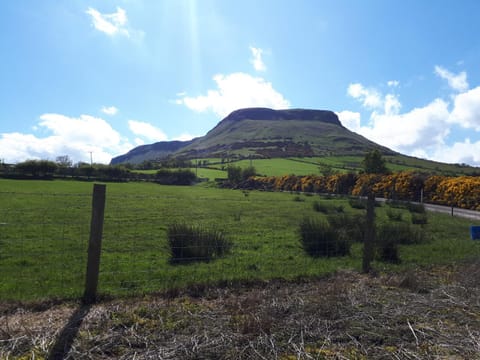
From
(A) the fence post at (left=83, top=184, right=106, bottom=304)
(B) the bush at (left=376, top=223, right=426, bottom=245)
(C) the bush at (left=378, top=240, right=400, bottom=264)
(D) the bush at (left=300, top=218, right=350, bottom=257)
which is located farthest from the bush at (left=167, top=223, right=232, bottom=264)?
(B) the bush at (left=376, top=223, right=426, bottom=245)

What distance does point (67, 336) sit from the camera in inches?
141

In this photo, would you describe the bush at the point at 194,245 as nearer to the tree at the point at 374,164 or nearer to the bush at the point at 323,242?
the bush at the point at 323,242

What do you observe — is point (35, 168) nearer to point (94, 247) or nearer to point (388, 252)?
point (94, 247)

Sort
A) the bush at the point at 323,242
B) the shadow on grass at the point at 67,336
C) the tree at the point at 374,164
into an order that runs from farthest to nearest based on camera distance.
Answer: the tree at the point at 374,164 < the bush at the point at 323,242 < the shadow on grass at the point at 67,336

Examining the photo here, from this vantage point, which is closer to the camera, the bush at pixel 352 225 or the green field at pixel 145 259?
the green field at pixel 145 259

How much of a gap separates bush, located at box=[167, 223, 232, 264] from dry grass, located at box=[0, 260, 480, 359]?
2537mm

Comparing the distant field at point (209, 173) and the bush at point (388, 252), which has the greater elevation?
the distant field at point (209, 173)

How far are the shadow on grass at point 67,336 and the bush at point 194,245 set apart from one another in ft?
10.8

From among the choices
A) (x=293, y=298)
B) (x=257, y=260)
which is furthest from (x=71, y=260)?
(x=293, y=298)

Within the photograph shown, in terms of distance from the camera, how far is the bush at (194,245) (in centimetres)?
779

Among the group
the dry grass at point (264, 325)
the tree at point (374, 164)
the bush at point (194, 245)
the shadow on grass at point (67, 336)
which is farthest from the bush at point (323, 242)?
the tree at point (374, 164)

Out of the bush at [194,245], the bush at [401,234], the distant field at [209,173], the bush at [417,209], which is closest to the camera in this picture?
the bush at [194,245]

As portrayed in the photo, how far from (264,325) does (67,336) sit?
2.23 metres

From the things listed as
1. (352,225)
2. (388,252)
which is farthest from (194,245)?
(352,225)
